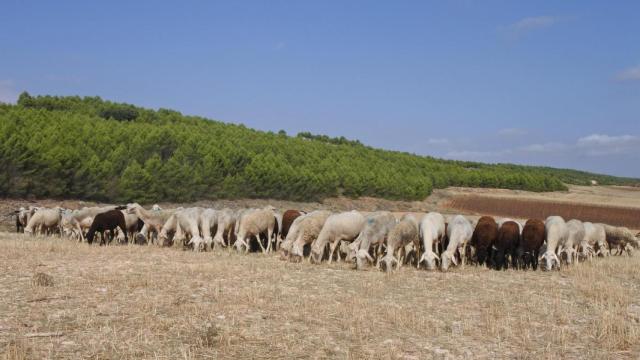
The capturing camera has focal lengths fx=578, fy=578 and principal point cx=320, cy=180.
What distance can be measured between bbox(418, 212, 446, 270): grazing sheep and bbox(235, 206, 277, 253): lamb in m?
5.41

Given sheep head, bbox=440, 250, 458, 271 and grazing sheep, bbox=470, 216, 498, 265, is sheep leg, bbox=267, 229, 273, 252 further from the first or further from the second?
grazing sheep, bbox=470, 216, 498, 265

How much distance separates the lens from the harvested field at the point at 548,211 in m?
45.9

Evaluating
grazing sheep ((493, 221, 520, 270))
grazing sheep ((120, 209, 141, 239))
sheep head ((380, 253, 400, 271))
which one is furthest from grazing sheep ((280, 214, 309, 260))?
grazing sheep ((120, 209, 141, 239))

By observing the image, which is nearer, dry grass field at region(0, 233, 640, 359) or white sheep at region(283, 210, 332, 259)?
dry grass field at region(0, 233, 640, 359)

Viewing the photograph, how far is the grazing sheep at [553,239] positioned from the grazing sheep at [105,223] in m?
14.6

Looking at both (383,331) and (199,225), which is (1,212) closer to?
(199,225)

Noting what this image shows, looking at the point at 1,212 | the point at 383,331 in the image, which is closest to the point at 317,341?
the point at 383,331

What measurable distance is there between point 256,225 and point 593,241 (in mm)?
12689

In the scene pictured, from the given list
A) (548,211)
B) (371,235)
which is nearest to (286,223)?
A: (371,235)

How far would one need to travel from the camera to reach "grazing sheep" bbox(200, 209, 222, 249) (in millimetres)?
19655

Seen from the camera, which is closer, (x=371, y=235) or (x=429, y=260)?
(x=429, y=260)

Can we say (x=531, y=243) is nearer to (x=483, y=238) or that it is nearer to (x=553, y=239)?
(x=553, y=239)

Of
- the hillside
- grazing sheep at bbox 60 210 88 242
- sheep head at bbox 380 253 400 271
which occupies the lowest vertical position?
sheep head at bbox 380 253 400 271

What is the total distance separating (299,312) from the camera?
10.4 metres
